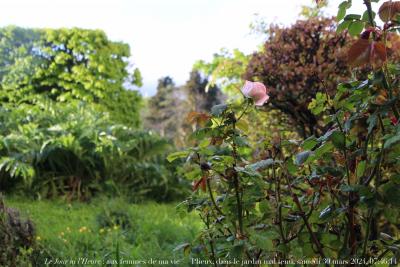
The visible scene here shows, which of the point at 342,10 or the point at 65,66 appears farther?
the point at 65,66

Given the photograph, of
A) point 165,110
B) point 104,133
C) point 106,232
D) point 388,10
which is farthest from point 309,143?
point 165,110

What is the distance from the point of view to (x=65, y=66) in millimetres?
10367

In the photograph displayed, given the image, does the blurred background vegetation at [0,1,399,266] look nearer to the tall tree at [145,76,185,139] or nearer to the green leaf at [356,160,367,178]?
the green leaf at [356,160,367,178]

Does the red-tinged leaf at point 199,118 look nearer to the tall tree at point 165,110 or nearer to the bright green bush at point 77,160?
the bright green bush at point 77,160

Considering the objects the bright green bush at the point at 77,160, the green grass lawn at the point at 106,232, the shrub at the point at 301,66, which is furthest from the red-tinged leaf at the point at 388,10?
the bright green bush at the point at 77,160

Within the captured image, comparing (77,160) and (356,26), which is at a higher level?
(356,26)

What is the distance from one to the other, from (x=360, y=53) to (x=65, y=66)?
9.97 meters

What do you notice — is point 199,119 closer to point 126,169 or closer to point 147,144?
point 126,169

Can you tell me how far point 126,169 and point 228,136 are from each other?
4714 mm

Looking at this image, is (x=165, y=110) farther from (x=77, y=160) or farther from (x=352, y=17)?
(x=352, y=17)

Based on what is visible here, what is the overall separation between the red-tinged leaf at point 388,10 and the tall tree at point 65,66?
9032 mm

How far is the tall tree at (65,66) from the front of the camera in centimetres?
991

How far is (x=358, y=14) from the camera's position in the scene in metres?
1.21

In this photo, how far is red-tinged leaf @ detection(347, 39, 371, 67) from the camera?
3.41 ft
